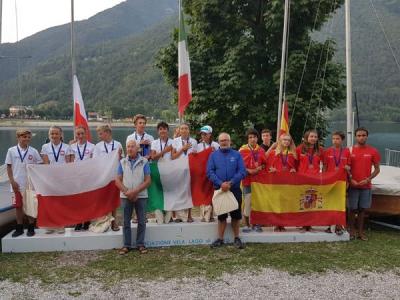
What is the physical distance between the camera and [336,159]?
7.67 meters

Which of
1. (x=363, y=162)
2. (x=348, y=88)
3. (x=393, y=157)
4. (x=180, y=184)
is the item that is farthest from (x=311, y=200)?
(x=393, y=157)

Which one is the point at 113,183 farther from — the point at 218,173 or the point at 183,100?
the point at 183,100

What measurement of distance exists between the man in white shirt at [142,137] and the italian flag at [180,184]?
27 centimetres

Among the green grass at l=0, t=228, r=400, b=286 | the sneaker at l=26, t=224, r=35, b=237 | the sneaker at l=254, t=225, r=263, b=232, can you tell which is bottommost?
the green grass at l=0, t=228, r=400, b=286

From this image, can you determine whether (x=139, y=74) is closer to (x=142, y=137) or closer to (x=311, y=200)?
(x=142, y=137)

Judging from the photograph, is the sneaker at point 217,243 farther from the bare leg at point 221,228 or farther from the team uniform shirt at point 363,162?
the team uniform shirt at point 363,162

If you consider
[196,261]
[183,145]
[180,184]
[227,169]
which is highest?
[183,145]

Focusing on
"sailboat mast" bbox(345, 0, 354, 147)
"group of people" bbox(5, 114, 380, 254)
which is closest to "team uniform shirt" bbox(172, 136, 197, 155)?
"group of people" bbox(5, 114, 380, 254)

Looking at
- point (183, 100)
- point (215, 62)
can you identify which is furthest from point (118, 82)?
point (183, 100)

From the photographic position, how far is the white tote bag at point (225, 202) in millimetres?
6895

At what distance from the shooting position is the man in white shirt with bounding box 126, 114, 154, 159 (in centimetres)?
739

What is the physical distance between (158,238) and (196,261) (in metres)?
1.04

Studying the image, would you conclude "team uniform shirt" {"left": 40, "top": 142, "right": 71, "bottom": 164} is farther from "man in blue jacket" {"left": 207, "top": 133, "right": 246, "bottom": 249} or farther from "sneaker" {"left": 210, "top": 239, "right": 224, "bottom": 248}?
"sneaker" {"left": 210, "top": 239, "right": 224, "bottom": 248}

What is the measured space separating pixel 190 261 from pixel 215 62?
11.2 metres
